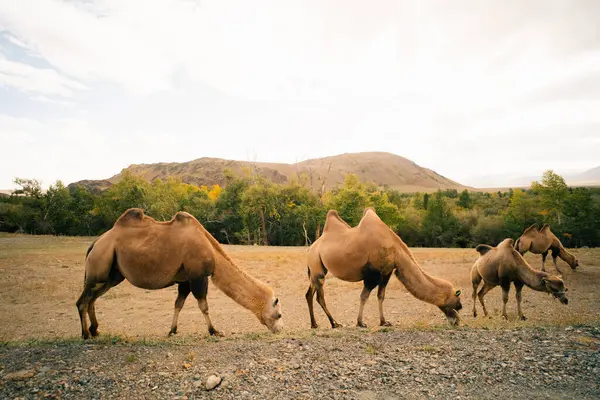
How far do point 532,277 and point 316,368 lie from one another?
8.91 metres

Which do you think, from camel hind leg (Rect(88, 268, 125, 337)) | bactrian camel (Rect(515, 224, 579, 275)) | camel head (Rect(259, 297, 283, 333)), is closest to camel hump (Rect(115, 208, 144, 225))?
camel hind leg (Rect(88, 268, 125, 337))

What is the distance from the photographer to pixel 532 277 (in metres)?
11.1

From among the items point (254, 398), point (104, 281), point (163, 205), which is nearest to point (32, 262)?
point (104, 281)

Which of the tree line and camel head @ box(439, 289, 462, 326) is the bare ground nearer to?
camel head @ box(439, 289, 462, 326)

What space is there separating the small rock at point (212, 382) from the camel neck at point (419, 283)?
5.75m

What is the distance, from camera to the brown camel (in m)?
7.61

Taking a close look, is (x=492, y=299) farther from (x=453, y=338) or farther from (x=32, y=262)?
(x=32, y=262)

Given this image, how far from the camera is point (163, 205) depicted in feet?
192

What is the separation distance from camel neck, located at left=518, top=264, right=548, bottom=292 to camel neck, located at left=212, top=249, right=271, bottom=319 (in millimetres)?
8473

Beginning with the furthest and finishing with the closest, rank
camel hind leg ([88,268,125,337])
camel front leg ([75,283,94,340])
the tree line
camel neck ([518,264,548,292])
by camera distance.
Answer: the tree line < camel neck ([518,264,548,292]) < camel hind leg ([88,268,125,337]) < camel front leg ([75,283,94,340])

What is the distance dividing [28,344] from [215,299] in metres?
9.57

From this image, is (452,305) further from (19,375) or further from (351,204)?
(351,204)

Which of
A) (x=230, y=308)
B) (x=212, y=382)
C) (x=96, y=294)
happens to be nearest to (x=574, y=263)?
(x=230, y=308)

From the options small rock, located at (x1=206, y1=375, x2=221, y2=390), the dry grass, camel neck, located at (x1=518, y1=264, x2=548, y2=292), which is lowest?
the dry grass
